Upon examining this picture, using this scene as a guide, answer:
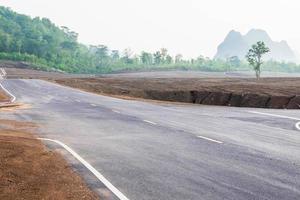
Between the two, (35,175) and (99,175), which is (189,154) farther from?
(35,175)

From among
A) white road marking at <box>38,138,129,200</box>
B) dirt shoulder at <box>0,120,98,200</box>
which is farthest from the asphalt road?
dirt shoulder at <box>0,120,98,200</box>

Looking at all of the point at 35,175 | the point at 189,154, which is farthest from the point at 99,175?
the point at 189,154

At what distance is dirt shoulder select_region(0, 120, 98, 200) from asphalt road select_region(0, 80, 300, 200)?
26.3 inches

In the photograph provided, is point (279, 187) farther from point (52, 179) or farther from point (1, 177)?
point (1, 177)

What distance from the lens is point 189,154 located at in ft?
39.4

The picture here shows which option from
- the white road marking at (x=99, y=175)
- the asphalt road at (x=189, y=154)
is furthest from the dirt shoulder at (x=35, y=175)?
the asphalt road at (x=189, y=154)

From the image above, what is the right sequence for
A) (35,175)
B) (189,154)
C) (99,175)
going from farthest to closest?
1. (189,154)
2. (99,175)
3. (35,175)

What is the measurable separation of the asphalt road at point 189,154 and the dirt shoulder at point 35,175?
0.67 m

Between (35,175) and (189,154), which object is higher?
(35,175)

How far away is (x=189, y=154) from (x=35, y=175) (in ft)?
13.9

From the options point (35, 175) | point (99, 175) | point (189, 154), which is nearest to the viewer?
point (35, 175)

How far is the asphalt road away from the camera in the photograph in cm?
830

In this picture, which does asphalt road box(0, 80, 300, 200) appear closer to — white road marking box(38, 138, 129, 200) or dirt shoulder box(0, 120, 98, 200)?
white road marking box(38, 138, 129, 200)

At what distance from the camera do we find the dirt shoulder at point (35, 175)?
808 centimetres
